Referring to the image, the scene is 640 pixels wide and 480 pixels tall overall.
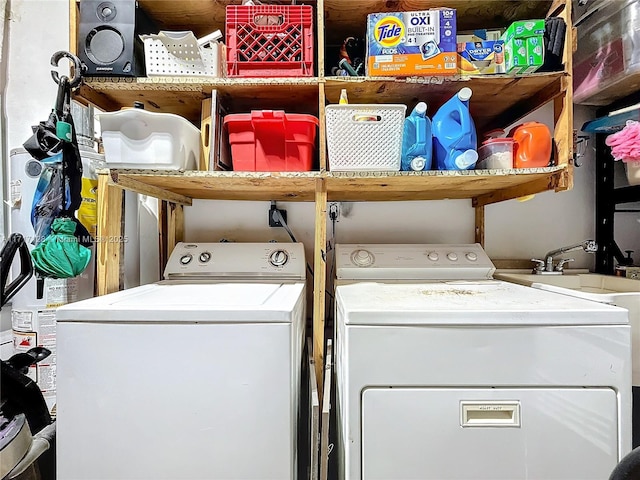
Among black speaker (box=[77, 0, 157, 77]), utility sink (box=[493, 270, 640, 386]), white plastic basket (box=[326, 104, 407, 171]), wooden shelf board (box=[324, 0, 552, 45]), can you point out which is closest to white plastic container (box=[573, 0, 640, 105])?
wooden shelf board (box=[324, 0, 552, 45])

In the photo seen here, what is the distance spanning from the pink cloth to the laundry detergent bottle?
695mm

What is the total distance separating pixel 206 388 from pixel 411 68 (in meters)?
1.32

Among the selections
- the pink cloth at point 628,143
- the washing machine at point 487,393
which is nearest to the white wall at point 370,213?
the pink cloth at point 628,143

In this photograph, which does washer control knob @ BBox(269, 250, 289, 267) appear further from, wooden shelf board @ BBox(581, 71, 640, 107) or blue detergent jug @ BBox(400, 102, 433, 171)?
wooden shelf board @ BBox(581, 71, 640, 107)

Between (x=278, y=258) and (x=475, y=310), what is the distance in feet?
3.11

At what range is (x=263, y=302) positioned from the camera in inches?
41.6

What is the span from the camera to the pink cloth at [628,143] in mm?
1380

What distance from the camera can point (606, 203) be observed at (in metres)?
1.76

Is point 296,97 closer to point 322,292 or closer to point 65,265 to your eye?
point 322,292

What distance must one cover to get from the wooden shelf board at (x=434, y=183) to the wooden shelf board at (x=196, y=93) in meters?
0.42

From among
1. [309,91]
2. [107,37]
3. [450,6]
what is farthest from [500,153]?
[107,37]

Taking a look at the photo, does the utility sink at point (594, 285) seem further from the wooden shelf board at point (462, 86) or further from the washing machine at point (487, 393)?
the wooden shelf board at point (462, 86)

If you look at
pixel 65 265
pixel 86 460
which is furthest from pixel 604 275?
pixel 65 265

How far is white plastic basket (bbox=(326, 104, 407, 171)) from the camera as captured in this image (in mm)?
1195
